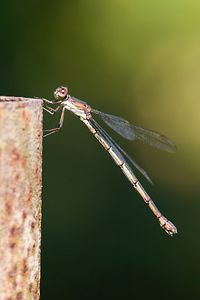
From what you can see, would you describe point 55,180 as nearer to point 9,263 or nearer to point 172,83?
point 172,83

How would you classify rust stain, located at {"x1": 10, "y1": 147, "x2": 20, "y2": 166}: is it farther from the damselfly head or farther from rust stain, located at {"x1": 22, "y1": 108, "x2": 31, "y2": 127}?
the damselfly head

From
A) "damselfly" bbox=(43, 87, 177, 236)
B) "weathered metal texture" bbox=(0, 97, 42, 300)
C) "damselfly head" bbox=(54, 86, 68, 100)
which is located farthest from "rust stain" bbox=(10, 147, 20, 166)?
"damselfly head" bbox=(54, 86, 68, 100)

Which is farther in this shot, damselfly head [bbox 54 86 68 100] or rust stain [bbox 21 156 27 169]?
damselfly head [bbox 54 86 68 100]

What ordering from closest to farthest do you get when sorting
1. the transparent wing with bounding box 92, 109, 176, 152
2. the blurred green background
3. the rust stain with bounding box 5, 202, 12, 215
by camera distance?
1. the rust stain with bounding box 5, 202, 12, 215
2. the transparent wing with bounding box 92, 109, 176, 152
3. the blurred green background

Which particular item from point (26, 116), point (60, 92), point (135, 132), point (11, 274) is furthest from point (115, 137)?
point (11, 274)

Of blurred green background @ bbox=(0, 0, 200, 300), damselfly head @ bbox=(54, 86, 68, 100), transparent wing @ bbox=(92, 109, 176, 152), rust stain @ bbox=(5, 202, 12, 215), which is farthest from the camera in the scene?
blurred green background @ bbox=(0, 0, 200, 300)

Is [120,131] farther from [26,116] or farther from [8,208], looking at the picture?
[8,208]

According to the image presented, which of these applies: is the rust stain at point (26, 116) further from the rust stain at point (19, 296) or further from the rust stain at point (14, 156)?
the rust stain at point (19, 296)
